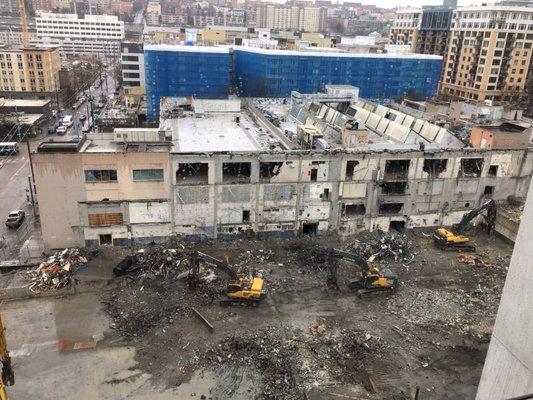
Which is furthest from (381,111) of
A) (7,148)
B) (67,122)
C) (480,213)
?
(67,122)

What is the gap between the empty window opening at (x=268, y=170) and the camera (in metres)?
35.6

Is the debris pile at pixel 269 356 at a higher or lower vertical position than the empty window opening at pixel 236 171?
lower

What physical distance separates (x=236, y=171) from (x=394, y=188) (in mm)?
13837

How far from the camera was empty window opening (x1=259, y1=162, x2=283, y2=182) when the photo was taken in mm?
35594

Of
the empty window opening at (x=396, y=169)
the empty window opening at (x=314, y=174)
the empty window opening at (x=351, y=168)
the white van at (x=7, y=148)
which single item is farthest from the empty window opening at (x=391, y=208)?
the white van at (x=7, y=148)

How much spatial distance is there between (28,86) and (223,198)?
6969 centimetres

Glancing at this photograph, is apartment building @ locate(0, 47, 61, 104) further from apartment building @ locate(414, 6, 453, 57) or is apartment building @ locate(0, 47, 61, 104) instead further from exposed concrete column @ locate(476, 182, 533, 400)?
exposed concrete column @ locate(476, 182, 533, 400)

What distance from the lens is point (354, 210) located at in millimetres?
38781

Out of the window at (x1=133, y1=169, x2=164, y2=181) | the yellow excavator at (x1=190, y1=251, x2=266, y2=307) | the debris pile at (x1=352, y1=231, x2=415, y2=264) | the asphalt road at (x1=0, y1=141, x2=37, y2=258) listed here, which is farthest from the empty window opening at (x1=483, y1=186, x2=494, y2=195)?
the asphalt road at (x1=0, y1=141, x2=37, y2=258)

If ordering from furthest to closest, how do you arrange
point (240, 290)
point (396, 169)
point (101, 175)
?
1. point (396, 169)
2. point (101, 175)
3. point (240, 290)

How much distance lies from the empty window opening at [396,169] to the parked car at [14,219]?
1256 inches

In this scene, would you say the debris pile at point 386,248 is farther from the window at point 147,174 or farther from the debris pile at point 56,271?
the debris pile at point 56,271

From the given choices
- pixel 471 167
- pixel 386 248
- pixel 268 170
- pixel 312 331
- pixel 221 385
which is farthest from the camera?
pixel 471 167

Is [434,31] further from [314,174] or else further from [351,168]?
[314,174]
